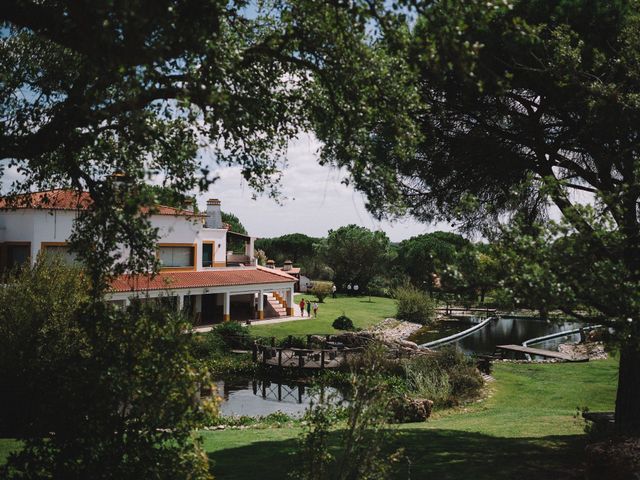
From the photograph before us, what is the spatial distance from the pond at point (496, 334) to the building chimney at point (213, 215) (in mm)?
15689

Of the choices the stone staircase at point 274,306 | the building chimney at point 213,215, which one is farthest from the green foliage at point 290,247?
the building chimney at point 213,215

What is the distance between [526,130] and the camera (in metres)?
11.3

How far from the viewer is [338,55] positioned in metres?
6.79

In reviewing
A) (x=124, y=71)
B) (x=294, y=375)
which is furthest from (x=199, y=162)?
(x=294, y=375)

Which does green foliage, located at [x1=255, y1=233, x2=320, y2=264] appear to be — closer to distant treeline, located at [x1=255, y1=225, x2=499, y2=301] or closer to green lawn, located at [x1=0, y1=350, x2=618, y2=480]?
distant treeline, located at [x1=255, y1=225, x2=499, y2=301]

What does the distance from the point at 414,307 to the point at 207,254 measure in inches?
653

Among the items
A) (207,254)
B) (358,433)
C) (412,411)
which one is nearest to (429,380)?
(412,411)

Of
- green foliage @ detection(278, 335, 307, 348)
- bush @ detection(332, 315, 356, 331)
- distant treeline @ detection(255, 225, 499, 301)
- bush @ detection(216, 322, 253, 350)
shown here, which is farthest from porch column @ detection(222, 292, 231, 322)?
distant treeline @ detection(255, 225, 499, 301)

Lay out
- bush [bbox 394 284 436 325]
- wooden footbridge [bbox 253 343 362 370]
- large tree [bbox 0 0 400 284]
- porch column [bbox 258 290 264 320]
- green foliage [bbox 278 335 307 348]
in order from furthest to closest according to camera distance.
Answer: bush [bbox 394 284 436 325], porch column [bbox 258 290 264 320], green foliage [bbox 278 335 307 348], wooden footbridge [bbox 253 343 362 370], large tree [bbox 0 0 400 284]

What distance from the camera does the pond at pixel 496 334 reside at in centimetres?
3416

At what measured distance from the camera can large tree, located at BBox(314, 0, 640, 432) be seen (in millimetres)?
6223

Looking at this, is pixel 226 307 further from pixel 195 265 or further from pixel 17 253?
pixel 17 253

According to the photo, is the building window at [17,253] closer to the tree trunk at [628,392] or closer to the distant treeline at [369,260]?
the tree trunk at [628,392]

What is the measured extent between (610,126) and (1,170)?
9480mm
